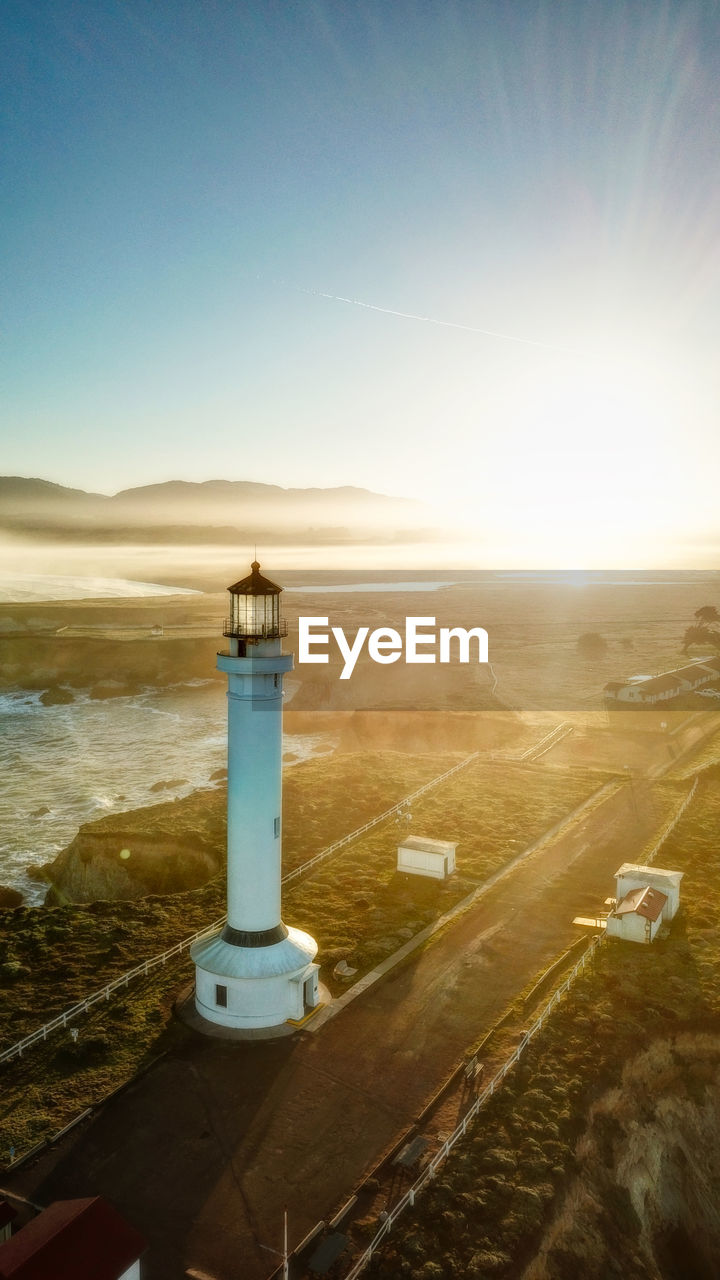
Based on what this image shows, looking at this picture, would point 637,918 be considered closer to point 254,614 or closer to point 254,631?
point 254,631

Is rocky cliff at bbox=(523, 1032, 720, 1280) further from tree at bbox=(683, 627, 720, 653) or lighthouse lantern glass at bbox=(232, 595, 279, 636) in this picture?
tree at bbox=(683, 627, 720, 653)

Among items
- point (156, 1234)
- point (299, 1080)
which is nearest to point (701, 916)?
point (299, 1080)

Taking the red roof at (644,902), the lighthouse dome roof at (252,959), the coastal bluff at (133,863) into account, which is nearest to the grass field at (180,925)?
the lighthouse dome roof at (252,959)

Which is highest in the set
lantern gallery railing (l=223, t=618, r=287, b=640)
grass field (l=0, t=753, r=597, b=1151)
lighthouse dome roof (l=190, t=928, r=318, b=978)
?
lantern gallery railing (l=223, t=618, r=287, b=640)

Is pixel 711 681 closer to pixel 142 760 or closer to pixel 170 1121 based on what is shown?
pixel 142 760

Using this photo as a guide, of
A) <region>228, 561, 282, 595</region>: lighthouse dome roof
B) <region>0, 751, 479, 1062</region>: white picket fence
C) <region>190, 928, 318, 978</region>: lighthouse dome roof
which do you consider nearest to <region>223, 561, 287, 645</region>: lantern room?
<region>228, 561, 282, 595</region>: lighthouse dome roof

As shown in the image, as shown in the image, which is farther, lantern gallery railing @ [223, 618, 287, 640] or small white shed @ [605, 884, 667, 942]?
small white shed @ [605, 884, 667, 942]

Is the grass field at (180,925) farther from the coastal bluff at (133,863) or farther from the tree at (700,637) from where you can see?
the tree at (700,637)
